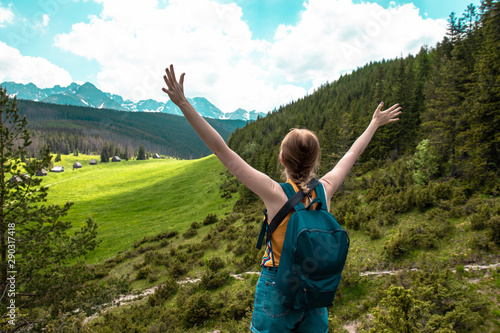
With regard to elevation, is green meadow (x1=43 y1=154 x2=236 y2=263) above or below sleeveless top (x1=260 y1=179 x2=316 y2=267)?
below

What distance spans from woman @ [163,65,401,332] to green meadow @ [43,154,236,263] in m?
34.6

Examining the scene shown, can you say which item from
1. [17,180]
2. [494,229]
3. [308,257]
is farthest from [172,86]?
[494,229]

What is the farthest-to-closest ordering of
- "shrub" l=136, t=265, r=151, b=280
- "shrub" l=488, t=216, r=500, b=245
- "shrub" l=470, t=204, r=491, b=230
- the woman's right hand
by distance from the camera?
"shrub" l=136, t=265, r=151, b=280 → "shrub" l=470, t=204, r=491, b=230 → "shrub" l=488, t=216, r=500, b=245 → the woman's right hand

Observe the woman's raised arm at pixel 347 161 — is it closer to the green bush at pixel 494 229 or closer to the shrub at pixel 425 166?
the green bush at pixel 494 229

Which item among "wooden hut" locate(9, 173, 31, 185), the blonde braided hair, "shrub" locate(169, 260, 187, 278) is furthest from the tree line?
"shrub" locate(169, 260, 187, 278)

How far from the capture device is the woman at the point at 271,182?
68.2 inches

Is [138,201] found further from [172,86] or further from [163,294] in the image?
[172,86]

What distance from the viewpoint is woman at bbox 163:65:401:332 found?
1733 millimetres

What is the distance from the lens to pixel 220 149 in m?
1.73

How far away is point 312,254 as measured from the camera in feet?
5.52

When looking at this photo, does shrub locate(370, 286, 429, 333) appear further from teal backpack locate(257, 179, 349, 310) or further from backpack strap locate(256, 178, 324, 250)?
backpack strap locate(256, 178, 324, 250)

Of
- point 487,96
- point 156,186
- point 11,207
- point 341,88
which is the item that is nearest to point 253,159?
point 156,186

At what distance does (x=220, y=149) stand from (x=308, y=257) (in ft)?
3.30

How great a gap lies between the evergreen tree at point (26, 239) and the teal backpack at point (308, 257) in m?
9.87
